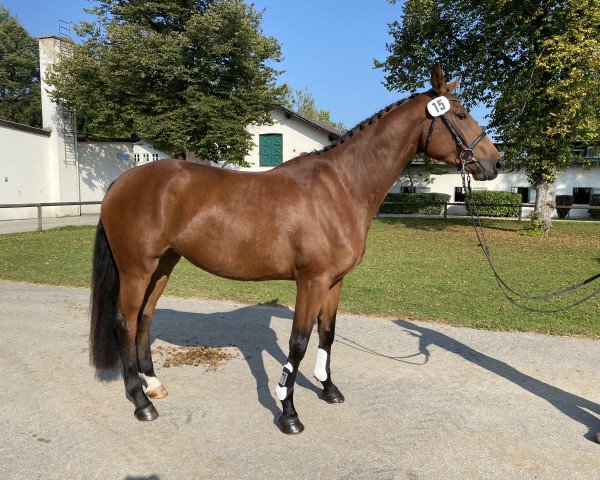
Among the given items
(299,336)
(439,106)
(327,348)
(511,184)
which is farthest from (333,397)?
(511,184)

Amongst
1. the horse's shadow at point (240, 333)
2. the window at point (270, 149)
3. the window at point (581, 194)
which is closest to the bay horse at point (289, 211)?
the horse's shadow at point (240, 333)

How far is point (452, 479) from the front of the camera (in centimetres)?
268

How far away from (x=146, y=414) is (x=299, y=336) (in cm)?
139

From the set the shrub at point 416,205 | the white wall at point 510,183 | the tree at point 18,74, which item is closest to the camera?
the shrub at point 416,205

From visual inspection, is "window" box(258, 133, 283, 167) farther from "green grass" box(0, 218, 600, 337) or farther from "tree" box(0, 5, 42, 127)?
"tree" box(0, 5, 42, 127)

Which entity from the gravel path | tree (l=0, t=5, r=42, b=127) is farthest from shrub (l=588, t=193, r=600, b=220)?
tree (l=0, t=5, r=42, b=127)

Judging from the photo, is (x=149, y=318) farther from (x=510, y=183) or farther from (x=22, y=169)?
(x=510, y=183)

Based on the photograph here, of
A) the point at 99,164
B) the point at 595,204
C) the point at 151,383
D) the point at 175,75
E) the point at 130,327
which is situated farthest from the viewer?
the point at 595,204

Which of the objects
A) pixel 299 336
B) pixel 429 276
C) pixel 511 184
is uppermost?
pixel 511 184

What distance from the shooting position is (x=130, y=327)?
375 centimetres

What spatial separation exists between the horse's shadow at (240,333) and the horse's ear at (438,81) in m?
2.81

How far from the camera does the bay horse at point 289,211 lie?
10.8 ft

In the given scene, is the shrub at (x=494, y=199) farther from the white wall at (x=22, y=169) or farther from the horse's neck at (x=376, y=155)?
the horse's neck at (x=376, y=155)

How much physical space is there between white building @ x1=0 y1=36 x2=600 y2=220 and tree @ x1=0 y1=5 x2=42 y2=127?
1611 cm
